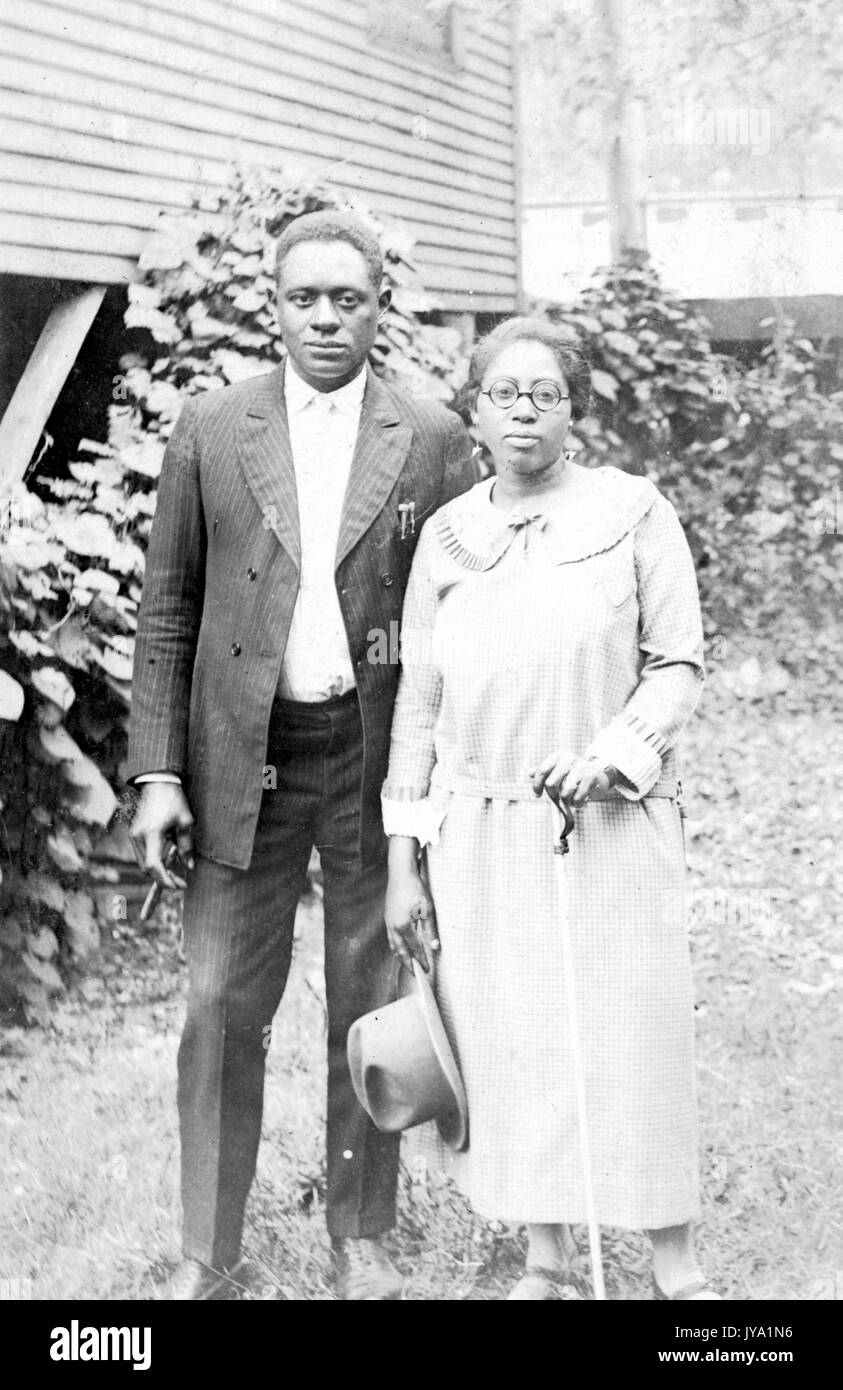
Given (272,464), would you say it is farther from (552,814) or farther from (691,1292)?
(691,1292)

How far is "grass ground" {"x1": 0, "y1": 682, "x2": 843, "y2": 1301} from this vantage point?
11.1 feet

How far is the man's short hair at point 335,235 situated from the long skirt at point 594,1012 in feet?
3.86

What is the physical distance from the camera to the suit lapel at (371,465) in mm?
3133

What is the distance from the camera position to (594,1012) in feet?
9.73

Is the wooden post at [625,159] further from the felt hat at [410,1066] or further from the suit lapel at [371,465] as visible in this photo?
the felt hat at [410,1066]

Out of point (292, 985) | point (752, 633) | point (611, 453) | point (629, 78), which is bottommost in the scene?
point (292, 985)

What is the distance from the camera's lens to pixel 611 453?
4.05 metres

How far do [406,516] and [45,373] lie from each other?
1.21m

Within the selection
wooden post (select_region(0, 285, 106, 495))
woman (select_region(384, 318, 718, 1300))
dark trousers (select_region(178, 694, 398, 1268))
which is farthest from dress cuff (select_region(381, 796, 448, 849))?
wooden post (select_region(0, 285, 106, 495))

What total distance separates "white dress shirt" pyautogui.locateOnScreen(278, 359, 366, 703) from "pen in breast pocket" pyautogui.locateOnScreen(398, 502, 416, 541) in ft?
0.44

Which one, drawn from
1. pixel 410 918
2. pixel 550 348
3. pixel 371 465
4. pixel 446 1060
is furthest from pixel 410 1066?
pixel 550 348
